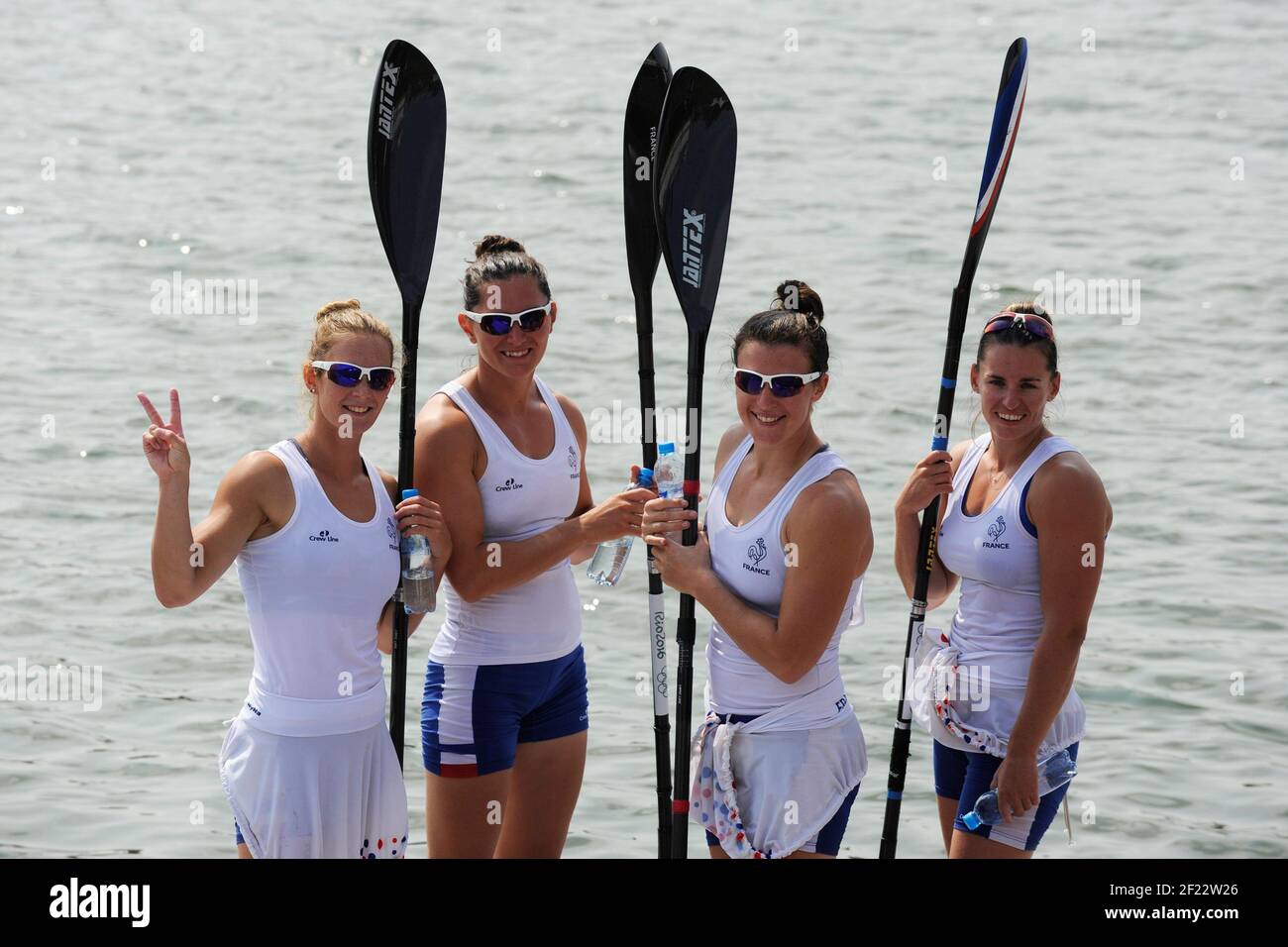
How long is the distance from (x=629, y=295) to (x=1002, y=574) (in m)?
10.1

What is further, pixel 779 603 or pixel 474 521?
pixel 474 521

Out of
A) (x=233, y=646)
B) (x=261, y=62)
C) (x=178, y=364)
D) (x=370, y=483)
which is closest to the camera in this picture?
(x=370, y=483)

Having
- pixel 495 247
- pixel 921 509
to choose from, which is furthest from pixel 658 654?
pixel 495 247

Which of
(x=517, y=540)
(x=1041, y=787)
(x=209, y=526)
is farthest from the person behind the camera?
(x=517, y=540)

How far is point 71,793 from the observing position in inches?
288

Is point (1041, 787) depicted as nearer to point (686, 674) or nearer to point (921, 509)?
point (921, 509)

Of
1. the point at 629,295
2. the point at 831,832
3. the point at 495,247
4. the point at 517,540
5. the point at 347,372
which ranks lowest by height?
the point at 831,832

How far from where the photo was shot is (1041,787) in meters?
4.41

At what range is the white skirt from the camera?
4078 millimetres

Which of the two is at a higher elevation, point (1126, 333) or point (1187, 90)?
point (1187, 90)

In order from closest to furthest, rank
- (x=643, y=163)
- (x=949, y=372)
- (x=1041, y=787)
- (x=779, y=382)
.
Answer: (x=779, y=382), (x=1041, y=787), (x=949, y=372), (x=643, y=163)
